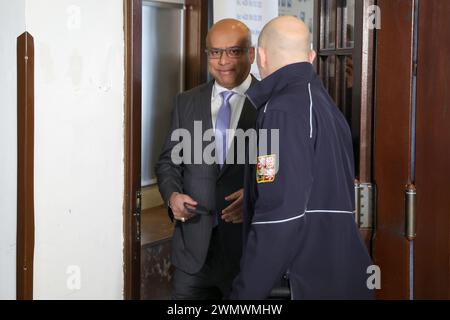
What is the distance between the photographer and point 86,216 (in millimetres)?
2410

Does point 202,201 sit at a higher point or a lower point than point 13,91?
lower

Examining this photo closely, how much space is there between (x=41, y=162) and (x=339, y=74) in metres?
1.08

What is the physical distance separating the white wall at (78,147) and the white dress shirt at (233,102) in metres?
0.43

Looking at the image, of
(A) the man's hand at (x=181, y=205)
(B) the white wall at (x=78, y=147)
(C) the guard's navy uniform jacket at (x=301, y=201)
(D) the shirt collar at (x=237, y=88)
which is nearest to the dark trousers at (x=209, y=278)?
(A) the man's hand at (x=181, y=205)

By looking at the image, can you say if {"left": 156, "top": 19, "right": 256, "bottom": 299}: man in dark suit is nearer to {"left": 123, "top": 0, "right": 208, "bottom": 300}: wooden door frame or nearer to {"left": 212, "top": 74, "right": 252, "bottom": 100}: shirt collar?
{"left": 212, "top": 74, "right": 252, "bottom": 100}: shirt collar

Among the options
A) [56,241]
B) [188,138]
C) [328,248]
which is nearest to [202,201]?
[188,138]

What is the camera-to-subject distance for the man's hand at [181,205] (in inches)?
103

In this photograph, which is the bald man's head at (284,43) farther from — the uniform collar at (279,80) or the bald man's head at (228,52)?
the bald man's head at (228,52)

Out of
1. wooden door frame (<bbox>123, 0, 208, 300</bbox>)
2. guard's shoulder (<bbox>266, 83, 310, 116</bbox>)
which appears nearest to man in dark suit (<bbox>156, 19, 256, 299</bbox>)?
wooden door frame (<bbox>123, 0, 208, 300</bbox>)

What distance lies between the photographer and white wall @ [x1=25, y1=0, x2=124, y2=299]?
7.23 feet

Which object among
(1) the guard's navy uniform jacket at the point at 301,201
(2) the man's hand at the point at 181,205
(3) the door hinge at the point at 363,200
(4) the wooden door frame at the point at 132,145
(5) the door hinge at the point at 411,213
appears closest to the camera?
(1) the guard's navy uniform jacket at the point at 301,201

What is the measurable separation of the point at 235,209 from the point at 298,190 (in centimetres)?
76

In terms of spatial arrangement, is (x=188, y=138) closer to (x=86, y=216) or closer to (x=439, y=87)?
(x=86, y=216)

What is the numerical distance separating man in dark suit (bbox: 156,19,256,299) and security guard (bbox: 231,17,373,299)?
0.57m
